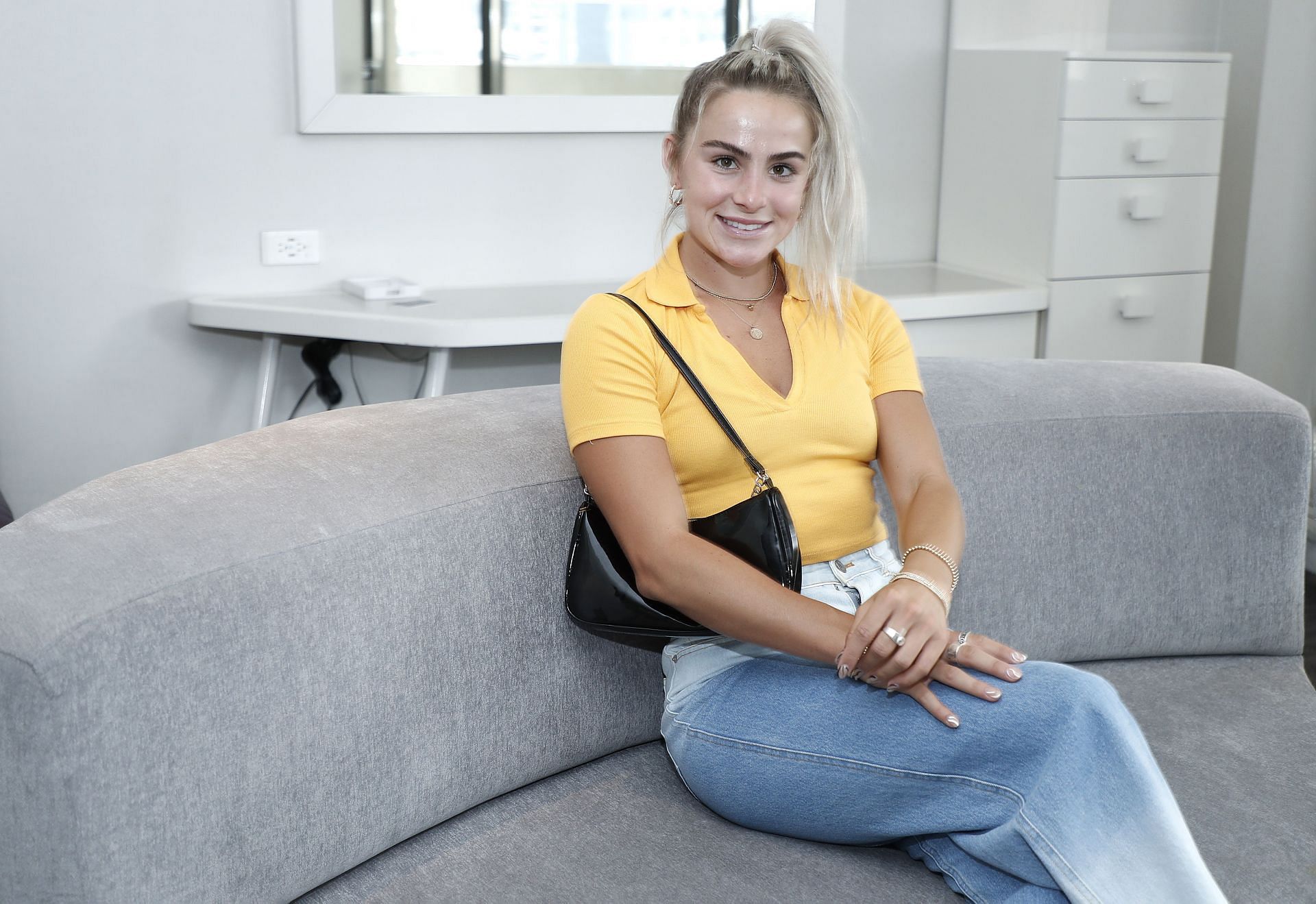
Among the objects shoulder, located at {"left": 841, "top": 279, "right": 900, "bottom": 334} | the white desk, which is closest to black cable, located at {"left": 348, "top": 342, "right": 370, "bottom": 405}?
the white desk

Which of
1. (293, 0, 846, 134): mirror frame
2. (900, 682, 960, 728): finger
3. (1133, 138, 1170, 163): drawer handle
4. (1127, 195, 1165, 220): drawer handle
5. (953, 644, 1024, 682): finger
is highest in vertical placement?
(293, 0, 846, 134): mirror frame

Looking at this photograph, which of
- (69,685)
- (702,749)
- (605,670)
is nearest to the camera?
(69,685)

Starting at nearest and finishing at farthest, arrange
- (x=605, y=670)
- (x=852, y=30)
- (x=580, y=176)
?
(x=605, y=670), (x=580, y=176), (x=852, y=30)

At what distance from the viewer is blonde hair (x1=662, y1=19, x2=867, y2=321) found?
145 cm

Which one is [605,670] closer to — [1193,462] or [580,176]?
[1193,462]

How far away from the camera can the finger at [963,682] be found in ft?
4.02

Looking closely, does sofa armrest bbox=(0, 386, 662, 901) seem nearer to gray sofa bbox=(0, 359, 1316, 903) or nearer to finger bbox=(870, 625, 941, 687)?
gray sofa bbox=(0, 359, 1316, 903)

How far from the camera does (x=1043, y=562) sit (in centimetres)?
169

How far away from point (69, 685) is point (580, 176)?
2.24m

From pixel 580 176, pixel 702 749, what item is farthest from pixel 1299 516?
pixel 580 176

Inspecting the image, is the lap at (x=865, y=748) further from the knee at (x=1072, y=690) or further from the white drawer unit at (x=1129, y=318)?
the white drawer unit at (x=1129, y=318)

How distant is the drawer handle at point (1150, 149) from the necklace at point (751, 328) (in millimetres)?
1888

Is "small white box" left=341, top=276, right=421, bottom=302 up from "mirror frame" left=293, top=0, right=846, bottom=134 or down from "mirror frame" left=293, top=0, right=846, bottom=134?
down

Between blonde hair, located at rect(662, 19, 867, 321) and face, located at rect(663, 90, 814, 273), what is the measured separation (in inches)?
0.7
